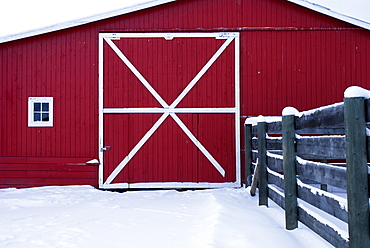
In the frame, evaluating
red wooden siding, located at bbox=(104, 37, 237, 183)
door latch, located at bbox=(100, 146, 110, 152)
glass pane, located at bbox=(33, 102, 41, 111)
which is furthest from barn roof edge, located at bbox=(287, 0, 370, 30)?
glass pane, located at bbox=(33, 102, 41, 111)

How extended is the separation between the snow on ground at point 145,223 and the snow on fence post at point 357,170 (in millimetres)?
827

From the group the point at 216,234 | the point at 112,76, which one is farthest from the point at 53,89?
the point at 216,234

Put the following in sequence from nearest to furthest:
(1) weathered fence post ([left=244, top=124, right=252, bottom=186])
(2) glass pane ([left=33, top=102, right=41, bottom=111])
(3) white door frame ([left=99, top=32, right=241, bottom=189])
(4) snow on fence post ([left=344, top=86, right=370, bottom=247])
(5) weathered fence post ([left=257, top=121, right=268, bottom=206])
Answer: (4) snow on fence post ([left=344, top=86, right=370, bottom=247]) → (5) weathered fence post ([left=257, top=121, right=268, bottom=206]) → (1) weathered fence post ([left=244, top=124, right=252, bottom=186]) → (3) white door frame ([left=99, top=32, right=241, bottom=189]) → (2) glass pane ([left=33, top=102, right=41, bottom=111])

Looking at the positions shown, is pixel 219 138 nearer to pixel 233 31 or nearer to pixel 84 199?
pixel 233 31

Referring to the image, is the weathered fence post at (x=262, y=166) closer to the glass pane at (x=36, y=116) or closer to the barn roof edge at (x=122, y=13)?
the barn roof edge at (x=122, y=13)

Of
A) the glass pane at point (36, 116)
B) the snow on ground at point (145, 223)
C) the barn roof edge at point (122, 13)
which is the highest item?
the barn roof edge at point (122, 13)

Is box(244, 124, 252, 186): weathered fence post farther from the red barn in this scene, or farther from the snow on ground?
the red barn

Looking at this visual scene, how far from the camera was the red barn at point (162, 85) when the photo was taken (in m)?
8.15

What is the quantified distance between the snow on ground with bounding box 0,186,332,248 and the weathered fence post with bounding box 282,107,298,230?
0.15 m

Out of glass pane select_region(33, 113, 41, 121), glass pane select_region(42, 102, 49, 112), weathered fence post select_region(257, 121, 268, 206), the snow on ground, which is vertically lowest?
the snow on ground

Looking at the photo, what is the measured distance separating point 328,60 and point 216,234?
611cm

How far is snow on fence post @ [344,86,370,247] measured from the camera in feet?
8.45

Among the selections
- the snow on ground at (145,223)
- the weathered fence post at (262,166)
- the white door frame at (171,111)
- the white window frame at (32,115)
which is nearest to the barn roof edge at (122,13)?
the white door frame at (171,111)

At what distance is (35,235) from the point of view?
4.00m
